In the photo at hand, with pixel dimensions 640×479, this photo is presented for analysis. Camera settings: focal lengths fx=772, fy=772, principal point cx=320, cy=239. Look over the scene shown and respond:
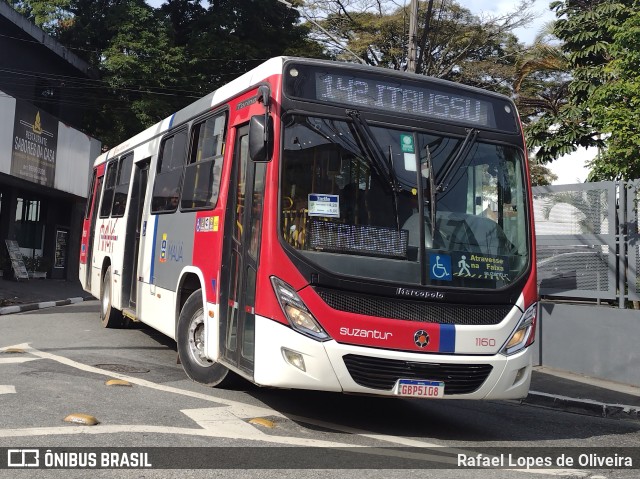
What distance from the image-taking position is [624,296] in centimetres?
1123

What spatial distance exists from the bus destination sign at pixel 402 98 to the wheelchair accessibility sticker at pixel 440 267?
1366mm

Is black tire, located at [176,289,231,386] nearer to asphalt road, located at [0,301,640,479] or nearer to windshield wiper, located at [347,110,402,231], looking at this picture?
asphalt road, located at [0,301,640,479]

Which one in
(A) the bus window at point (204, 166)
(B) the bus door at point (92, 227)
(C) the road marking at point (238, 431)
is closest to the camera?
(C) the road marking at point (238, 431)

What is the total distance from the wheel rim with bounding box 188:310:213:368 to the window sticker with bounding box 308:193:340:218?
2240 millimetres

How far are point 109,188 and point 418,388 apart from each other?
890 cm

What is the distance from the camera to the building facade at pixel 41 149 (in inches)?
948

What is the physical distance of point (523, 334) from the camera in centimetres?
686

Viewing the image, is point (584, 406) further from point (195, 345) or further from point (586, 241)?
point (195, 345)

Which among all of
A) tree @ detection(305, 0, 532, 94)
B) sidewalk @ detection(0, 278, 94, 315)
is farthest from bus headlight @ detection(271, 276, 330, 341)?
tree @ detection(305, 0, 532, 94)

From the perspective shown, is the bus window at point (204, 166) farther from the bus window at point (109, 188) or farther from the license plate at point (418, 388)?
the bus window at point (109, 188)

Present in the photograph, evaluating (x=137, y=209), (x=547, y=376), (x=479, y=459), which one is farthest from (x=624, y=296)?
(x=137, y=209)

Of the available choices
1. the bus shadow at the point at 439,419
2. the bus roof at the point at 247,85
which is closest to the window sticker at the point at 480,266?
the bus shadow at the point at 439,419

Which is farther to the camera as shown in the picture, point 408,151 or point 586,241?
point 586,241

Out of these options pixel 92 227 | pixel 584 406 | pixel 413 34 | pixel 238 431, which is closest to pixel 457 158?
pixel 238 431
